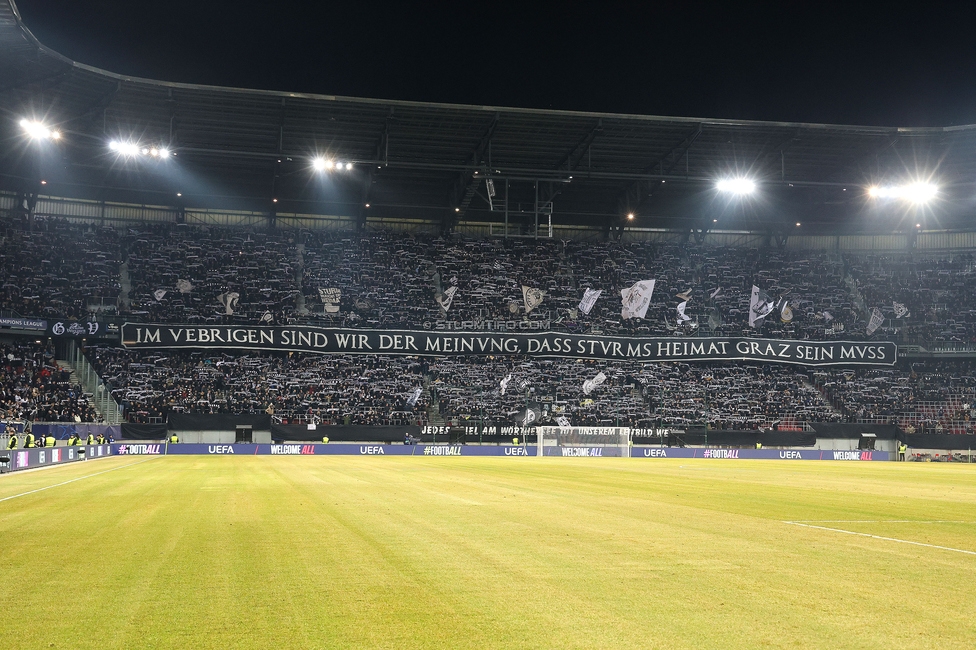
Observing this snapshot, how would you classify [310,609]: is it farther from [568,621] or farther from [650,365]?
[650,365]

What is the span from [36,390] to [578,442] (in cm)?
3186

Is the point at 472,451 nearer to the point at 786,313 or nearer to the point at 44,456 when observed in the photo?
the point at 44,456

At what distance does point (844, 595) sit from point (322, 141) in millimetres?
49072

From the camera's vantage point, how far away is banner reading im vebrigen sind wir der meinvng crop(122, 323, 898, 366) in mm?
53781

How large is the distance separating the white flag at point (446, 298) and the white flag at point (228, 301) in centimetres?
1433

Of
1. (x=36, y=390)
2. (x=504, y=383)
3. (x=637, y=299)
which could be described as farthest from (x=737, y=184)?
(x=36, y=390)

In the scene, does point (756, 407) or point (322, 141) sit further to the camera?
point (756, 407)

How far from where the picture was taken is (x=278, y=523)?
12.3 meters

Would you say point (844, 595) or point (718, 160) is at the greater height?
point (718, 160)

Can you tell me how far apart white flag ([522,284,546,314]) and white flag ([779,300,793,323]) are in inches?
733

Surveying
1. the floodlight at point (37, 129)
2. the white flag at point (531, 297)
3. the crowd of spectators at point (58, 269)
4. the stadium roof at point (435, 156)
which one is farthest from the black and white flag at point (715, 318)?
the floodlight at point (37, 129)

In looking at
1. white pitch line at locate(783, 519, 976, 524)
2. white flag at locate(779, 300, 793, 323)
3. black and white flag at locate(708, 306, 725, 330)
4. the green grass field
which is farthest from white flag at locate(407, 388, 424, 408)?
white pitch line at locate(783, 519, 976, 524)

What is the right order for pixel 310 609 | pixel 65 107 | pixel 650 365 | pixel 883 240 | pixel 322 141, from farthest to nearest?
pixel 883 240 → pixel 650 365 → pixel 322 141 → pixel 65 107 → pixel 310 609

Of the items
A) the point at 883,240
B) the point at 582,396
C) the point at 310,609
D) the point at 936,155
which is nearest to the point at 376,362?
the point at 582,396
